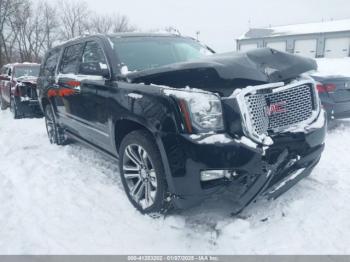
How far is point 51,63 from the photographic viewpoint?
18.5ft

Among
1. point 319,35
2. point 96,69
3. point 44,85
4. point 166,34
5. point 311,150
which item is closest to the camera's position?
point 311,150

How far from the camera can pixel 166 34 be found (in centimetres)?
453

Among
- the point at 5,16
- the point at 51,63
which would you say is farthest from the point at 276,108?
the point at 5,16

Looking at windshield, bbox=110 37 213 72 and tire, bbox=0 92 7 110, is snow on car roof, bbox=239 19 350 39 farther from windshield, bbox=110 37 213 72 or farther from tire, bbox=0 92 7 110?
windshield, bbox=110 37 213 72

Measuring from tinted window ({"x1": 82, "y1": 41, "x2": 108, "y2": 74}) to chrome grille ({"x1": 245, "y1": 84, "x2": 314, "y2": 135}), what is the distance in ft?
5.85

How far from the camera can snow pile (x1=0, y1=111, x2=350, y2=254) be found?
8.76ft

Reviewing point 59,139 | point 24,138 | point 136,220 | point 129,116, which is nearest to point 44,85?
point 59,139

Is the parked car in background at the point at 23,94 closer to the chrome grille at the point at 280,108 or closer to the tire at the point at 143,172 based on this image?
the tire at the point at 143,172

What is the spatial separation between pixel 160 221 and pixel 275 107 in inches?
62.4

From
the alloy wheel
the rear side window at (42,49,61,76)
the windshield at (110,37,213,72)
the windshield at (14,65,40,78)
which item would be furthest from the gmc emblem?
the windshield at (14,65,40,78)

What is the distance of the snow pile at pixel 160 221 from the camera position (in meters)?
2.67

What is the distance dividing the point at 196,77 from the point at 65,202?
2.13 metres

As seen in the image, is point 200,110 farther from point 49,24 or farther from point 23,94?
point 49,24

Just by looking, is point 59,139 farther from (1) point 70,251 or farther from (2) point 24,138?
(1) point 70,251
